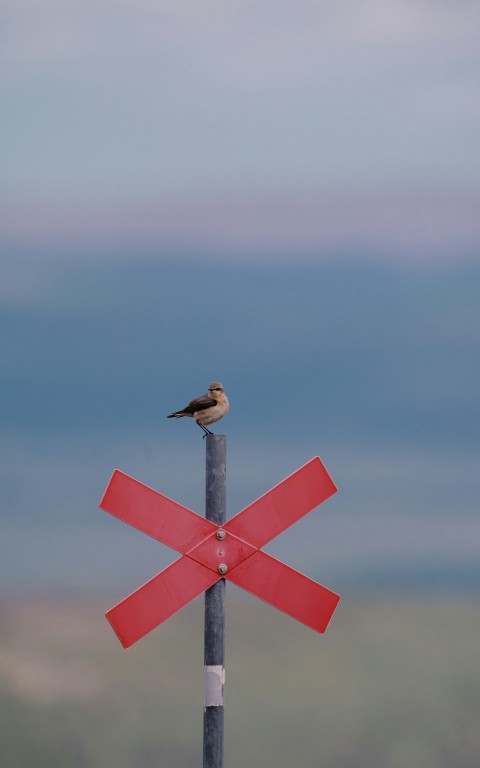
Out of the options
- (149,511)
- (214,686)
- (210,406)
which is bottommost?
(214,686)

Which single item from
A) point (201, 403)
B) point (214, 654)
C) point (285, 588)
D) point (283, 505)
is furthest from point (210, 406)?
point (214, 654)

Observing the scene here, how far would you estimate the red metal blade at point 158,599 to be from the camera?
263 inches

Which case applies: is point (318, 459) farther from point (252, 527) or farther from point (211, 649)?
point (211, 649)

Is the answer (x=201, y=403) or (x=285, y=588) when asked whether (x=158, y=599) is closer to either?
(x=285, y=588)

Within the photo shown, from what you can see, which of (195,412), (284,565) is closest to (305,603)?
(284,565)

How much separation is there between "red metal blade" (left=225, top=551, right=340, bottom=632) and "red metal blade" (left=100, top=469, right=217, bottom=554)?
397 millimetres

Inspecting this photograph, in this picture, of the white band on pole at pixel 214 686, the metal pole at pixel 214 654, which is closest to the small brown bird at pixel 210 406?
the metal pole at pixel 214 654

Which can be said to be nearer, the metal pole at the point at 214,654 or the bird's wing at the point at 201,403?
the metal pole at the point at 214,654

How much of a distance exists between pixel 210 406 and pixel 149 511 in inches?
59.3

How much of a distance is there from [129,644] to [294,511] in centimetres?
130

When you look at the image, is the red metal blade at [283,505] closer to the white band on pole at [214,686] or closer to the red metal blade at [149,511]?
the red metal blade at [149,511]

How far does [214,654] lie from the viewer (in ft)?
22.9

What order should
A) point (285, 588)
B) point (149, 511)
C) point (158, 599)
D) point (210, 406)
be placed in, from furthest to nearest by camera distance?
1. point (210, 406)
2. point (285, 588)
3. point (149, 511)
4. point (158, 599)

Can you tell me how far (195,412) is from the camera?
8.31 metres
